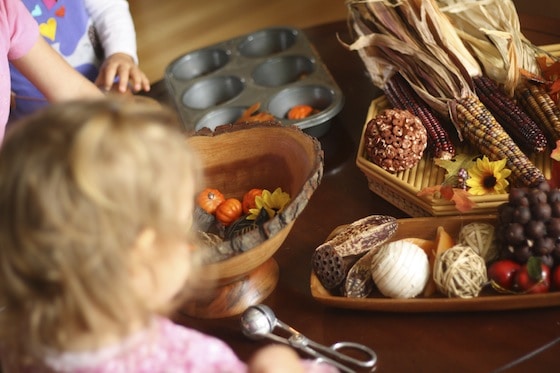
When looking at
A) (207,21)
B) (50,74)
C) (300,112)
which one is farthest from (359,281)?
(207,21)

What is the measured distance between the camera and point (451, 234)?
962 mm

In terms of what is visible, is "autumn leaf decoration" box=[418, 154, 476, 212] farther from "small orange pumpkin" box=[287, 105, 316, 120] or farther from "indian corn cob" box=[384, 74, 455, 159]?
"small orange pumpkin" box=[287, 105, 316, 120]

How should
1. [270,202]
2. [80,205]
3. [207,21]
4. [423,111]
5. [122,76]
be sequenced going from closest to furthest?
[80,205], [270,202], [423,111], [122,76], [207,21]

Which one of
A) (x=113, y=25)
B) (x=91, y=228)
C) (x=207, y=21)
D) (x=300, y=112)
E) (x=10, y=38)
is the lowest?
(x=207, y=21)

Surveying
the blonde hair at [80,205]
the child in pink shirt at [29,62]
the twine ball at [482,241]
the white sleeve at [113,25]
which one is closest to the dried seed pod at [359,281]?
the twine ball at [482,241]

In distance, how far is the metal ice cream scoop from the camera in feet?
2.72

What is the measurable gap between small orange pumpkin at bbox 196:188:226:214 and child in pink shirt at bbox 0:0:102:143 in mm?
346

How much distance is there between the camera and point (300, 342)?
2.81 feet

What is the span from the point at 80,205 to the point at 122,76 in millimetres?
893

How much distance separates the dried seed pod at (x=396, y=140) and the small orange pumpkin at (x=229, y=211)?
0.71 ft

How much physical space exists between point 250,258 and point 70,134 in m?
0.36

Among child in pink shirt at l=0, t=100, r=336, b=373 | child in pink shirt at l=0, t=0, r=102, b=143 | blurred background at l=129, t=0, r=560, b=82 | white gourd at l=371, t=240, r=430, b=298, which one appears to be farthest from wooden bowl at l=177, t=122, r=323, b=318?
blurred background at l=129, t=0, r=560, b=82

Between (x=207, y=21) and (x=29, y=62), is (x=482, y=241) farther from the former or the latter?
(x=207, y=21)

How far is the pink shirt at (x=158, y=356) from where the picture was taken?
637mm
